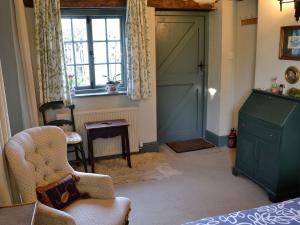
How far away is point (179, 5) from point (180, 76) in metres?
1.02

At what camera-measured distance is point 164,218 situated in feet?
8.92

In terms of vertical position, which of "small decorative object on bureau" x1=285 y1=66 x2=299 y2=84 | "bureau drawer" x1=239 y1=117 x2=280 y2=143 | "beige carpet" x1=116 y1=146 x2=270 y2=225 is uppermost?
"small decorative object on bureau" x1=285 y1=66 x2=299 y2=84

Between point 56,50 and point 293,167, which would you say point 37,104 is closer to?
point 56,50

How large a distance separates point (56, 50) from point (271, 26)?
2.47 meters

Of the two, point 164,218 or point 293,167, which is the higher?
point 293,167

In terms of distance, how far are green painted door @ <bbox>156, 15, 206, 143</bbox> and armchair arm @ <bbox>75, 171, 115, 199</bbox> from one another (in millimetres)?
2395

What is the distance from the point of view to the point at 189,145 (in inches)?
178

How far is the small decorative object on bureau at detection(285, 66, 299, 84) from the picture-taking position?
3004mm

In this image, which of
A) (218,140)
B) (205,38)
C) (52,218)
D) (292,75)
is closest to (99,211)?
(52,218)

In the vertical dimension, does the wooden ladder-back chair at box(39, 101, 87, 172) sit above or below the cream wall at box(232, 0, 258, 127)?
below

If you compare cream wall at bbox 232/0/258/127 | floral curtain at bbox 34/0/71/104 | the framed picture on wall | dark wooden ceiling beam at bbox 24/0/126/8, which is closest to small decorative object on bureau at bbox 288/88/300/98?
the framed picture on wall

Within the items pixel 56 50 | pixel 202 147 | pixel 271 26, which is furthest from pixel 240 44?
pixel 56 50

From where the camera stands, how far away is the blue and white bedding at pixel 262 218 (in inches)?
65.7

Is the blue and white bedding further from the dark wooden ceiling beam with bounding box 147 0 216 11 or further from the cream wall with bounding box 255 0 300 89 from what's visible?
the dark wooden ceiling beam with bounding box 147 0 216 11
